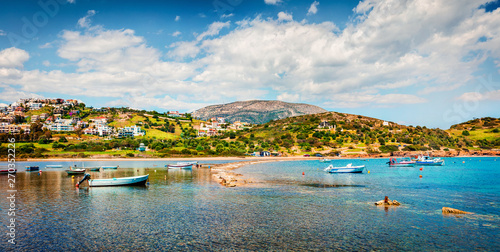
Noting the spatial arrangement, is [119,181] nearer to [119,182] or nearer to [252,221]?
[119,182]

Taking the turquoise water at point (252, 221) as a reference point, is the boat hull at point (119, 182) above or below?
above

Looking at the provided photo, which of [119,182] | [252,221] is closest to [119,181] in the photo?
[119,182]

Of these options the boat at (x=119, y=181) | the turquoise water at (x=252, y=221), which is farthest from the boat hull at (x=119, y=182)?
the turquoise water at (x=252, y=221)

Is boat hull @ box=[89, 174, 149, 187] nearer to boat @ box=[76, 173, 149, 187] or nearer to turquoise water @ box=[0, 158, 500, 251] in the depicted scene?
boat @ box=[76, 173, 149, 187]

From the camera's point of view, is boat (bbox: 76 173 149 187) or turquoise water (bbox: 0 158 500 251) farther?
boat (bbox: 76 173 149 187)

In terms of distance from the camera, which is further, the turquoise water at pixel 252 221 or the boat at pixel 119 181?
the boat at pixel 119 181

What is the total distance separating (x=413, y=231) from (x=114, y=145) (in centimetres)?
16588

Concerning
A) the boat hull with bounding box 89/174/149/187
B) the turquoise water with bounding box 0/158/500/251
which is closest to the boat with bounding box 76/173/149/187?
the boat hull with bounding box 89/174/149/187

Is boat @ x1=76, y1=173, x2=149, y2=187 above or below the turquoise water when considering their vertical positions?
above

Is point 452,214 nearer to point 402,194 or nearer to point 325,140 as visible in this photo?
point 402,194

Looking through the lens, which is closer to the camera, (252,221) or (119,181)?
(252,221)

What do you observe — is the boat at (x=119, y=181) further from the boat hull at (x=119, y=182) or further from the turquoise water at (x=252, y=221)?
the turquoise water at (x=252, y=221)

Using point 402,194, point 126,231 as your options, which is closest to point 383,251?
point 126,231

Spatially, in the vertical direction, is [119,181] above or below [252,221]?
above
